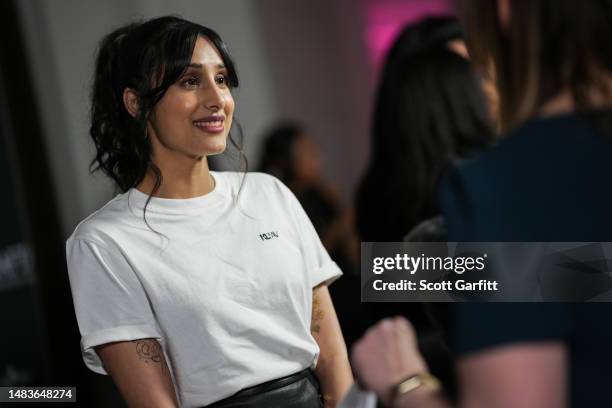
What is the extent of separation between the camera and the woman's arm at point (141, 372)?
2.89 ft

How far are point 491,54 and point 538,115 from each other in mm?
85

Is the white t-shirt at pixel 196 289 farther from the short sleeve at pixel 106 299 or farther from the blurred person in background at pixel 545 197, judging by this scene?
the blurred person in background at pixel 545 197

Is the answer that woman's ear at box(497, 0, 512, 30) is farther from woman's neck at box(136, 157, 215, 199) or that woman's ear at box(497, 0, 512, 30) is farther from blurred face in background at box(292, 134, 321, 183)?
blurred face in background at box(292, 134, 321, 183)

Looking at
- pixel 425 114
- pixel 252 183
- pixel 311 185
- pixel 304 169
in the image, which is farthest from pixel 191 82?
pixel 304 169

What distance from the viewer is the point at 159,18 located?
0.93 metres

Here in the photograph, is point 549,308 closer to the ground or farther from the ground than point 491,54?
closer to the ground

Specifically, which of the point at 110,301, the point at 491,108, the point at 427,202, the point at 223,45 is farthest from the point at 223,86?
the point at 491,108

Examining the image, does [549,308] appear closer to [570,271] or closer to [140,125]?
[570,271]

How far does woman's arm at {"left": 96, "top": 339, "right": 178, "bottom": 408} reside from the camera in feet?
2.89

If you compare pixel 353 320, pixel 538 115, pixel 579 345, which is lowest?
pixel 353 320

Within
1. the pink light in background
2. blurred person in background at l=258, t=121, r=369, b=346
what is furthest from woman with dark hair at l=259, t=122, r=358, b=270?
the pink light in background

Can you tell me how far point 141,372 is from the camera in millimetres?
882

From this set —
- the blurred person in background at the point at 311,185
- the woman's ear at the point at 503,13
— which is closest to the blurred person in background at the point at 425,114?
the blurred person in background at the point at 311,185

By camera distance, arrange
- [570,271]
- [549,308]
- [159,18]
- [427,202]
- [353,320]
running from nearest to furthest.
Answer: [549,308] → [570,271] → [159,18] → [353,320] → [427,202]
